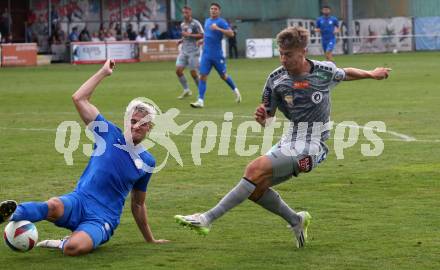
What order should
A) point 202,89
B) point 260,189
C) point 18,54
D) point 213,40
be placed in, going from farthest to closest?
point 18,54, point 213,40, point 202,89, point 260,189

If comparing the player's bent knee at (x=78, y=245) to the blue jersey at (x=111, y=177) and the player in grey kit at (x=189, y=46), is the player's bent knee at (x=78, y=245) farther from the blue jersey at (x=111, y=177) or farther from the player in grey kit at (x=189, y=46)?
the player in grey kit at (x=189, y=46)

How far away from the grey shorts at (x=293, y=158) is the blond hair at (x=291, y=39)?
0.85m

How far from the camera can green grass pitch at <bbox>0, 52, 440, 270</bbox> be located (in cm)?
852

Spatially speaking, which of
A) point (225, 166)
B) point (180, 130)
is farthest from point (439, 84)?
point (225, 166)

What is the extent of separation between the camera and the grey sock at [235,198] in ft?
28.9

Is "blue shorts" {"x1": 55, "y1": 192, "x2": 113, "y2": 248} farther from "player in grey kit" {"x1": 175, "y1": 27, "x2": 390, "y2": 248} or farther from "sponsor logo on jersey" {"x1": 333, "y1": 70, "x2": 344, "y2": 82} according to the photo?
"sponsor logo on jersey" {"x1": 333, "y1": 70, "x2": 344, "y2": 82}

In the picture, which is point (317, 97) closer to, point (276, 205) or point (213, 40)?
point (276, 205)

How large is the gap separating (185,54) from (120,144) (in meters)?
19.1

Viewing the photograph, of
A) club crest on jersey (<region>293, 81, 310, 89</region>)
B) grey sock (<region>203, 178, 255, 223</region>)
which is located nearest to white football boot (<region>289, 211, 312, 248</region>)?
grey sock (<region>203, 178, 255, 223</region>)

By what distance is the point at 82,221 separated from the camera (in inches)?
348

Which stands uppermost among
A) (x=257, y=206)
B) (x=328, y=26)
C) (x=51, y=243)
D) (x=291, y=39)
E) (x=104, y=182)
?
(x=328, y=26)

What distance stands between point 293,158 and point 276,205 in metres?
0.48

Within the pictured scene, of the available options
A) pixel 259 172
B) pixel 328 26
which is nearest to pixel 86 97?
pixel 259 172

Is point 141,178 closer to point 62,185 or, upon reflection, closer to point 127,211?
point 127,211
